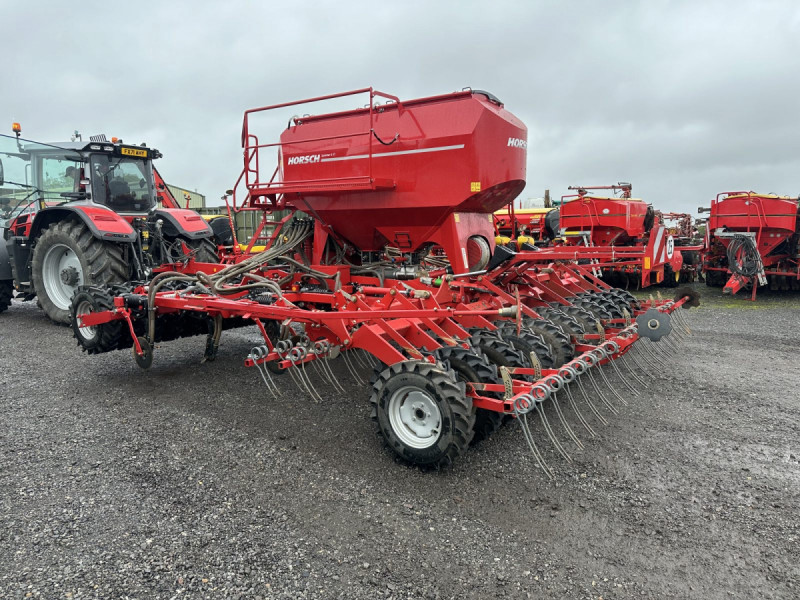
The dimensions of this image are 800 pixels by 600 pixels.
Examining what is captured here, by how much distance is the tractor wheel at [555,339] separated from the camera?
4.05 metres

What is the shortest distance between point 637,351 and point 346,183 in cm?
343

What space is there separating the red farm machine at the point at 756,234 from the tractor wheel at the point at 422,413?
8.64 m

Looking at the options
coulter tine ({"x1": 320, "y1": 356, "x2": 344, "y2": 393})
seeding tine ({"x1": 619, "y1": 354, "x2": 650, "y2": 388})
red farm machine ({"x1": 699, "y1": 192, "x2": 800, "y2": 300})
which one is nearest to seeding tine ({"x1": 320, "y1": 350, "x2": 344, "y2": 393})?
coulter tine ({"x1": 320, "y1": 356, "x2": 344, "y2": 393})

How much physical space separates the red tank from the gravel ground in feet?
4.98

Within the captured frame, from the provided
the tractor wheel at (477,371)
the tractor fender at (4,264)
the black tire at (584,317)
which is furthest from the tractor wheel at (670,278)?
the tractor fender at (4,264)

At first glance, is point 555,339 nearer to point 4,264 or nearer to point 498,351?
point 498,351

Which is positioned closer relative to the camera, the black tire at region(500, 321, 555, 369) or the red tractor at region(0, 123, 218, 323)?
the black tire at region(500, 321, 555, 369)

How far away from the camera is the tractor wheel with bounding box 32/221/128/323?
5.93 meters

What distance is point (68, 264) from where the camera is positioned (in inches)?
259

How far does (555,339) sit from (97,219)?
201 inches

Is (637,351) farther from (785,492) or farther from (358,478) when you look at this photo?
(358,478)

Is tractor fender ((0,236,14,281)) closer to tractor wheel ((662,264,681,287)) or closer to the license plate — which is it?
the license plate

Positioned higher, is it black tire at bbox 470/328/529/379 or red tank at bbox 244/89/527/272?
red tank at bbox 244/89/527/272

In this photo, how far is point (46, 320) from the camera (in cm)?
732
